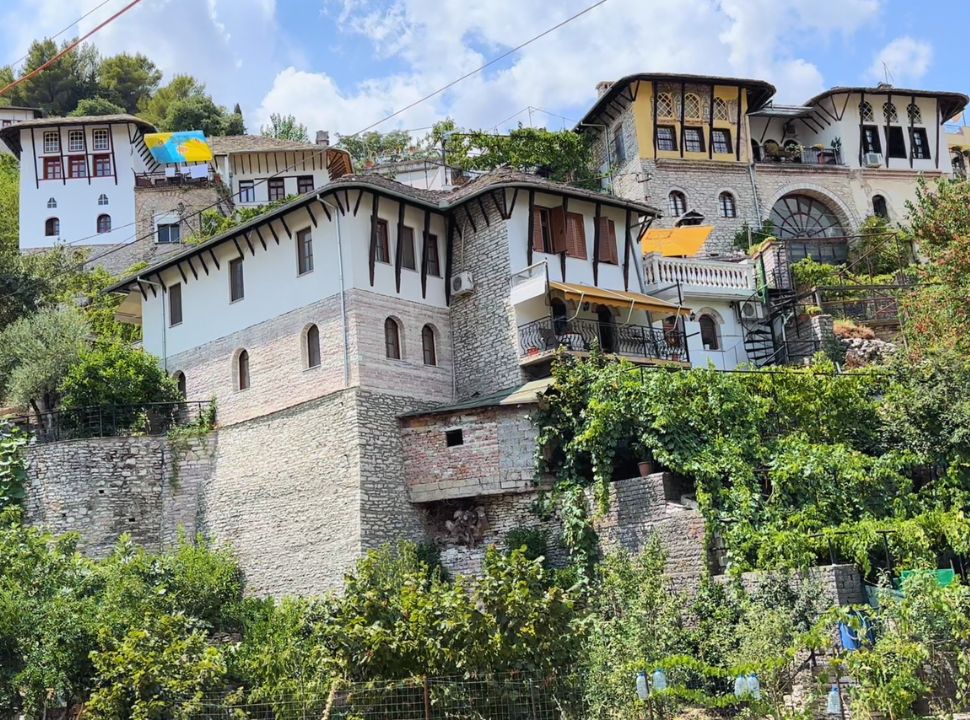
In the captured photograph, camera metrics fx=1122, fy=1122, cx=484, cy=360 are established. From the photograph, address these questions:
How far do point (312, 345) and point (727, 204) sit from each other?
68.6 ft

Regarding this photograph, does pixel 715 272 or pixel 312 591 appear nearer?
pixel 312 591

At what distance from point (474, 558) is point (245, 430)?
6.35 meters

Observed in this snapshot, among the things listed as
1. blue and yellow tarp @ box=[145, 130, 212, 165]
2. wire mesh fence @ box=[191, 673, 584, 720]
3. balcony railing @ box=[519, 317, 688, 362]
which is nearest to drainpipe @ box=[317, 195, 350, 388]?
balcony railing @ box=[519, 317, 688, 362]

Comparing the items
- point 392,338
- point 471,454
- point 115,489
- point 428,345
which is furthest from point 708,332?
point 115,489

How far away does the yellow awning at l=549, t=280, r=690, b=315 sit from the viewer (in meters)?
24.8

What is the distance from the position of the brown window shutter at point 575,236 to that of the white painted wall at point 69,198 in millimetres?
30262

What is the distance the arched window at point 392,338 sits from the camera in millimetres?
24969

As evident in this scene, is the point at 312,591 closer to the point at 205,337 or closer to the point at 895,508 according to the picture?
the point at 205,337

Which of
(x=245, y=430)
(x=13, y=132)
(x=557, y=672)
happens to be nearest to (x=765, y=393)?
(x=557, y=672)

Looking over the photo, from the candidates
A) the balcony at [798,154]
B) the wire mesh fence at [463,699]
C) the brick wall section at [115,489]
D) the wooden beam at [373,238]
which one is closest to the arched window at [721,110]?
the balcony at [798,154]

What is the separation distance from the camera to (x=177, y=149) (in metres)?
51.8

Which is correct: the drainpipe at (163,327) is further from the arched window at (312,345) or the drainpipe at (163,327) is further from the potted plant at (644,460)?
the potted plant at (644,460)

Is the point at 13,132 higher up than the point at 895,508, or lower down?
higher up

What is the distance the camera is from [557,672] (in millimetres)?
16531
